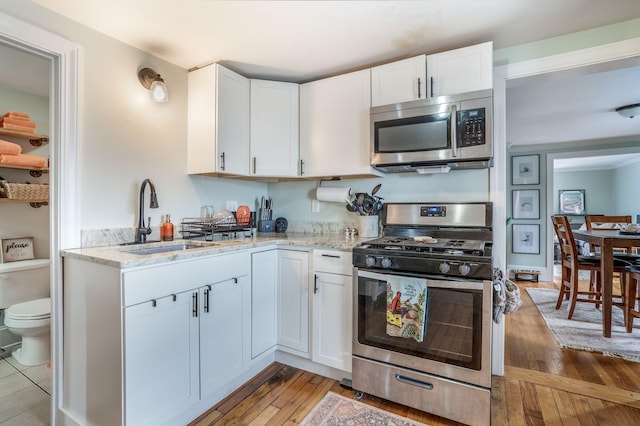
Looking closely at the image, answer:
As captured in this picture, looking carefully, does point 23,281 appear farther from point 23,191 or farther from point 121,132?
point 121,132

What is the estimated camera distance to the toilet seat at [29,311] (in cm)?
216

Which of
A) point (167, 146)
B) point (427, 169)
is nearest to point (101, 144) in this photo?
point (167, 146)

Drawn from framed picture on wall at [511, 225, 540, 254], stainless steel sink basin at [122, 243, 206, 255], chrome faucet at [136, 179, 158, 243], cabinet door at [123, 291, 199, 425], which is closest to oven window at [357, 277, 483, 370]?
cabinet door at [123, 291, 199, 425]

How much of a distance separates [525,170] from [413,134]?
13.6 ft

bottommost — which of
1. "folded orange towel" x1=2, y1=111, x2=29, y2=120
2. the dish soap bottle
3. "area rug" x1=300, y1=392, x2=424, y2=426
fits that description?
"area rug" x1=300, y1=392, x2=424, y2=426

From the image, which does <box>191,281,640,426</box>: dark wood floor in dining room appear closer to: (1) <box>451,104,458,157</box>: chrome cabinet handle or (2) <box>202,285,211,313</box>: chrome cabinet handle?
(2) <box>202,285,211,313</box>: chrome cabinet handle

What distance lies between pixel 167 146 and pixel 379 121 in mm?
1508

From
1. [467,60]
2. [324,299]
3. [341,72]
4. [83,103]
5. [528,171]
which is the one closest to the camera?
[83,103]

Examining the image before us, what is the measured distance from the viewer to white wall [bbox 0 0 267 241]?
172 centimetres

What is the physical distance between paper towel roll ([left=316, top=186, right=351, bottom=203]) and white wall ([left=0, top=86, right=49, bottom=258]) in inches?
98.1

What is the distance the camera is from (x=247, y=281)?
1.97 meters

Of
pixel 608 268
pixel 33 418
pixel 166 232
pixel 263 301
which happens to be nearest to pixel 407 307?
pixel 263 301

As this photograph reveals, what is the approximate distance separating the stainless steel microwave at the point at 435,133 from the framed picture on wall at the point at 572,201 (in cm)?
890

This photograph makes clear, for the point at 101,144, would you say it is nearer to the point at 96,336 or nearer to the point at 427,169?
the point at 96,336
